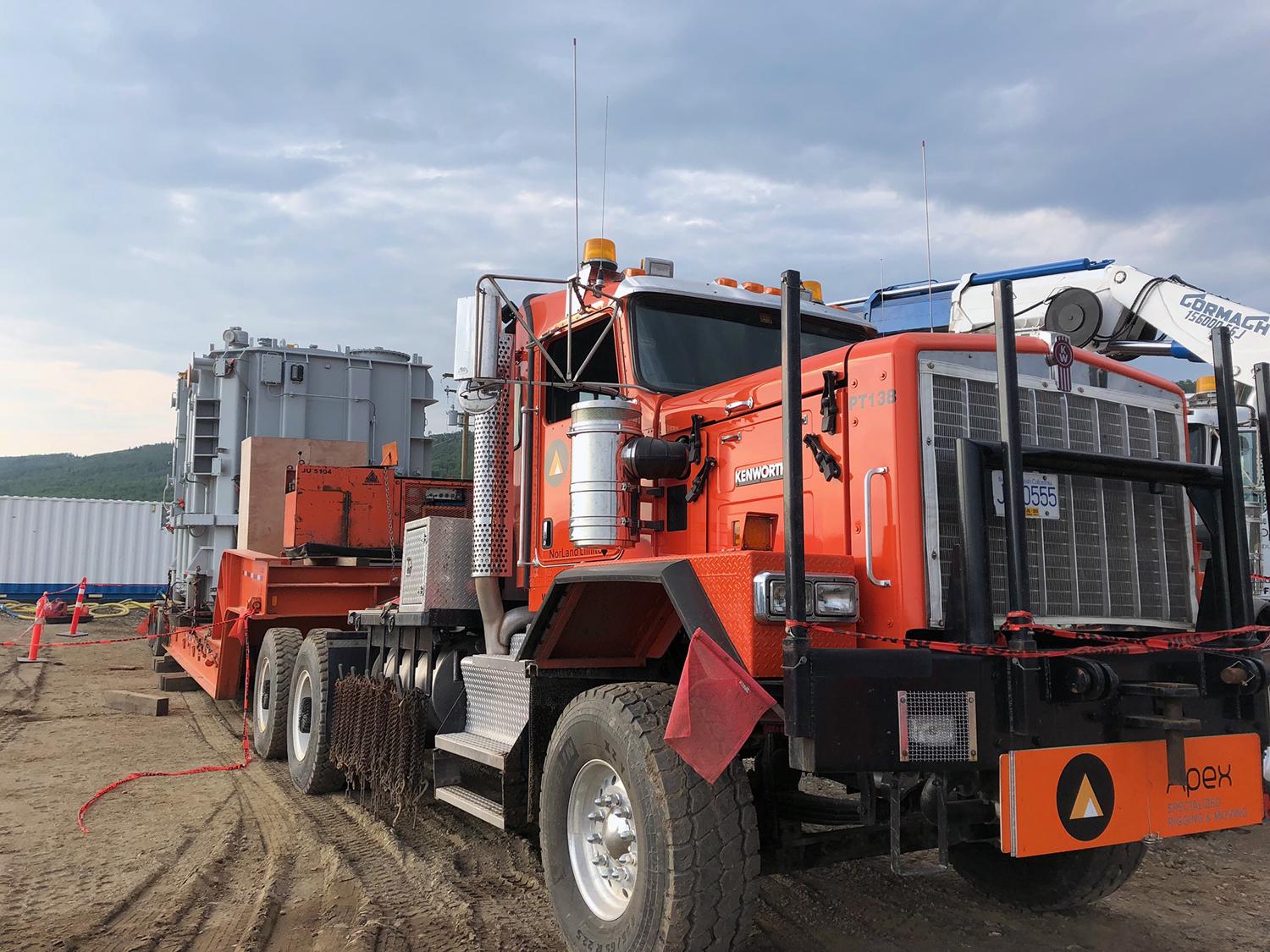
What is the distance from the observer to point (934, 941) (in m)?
4.05

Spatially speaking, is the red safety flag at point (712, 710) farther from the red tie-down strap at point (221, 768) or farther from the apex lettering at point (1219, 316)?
the apex lettering at point (1219, 316)

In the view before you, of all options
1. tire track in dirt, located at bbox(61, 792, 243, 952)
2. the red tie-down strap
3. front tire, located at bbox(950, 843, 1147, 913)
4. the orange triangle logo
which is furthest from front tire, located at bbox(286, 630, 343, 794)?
the orange triangle logo

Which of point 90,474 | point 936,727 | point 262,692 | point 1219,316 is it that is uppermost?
point 90,474

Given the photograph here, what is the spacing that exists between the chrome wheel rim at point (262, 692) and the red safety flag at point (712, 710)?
5792mm

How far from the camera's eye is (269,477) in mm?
11781

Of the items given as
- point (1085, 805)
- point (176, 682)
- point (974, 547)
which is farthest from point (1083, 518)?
point (176, 682)

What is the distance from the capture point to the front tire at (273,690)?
775 centimetres

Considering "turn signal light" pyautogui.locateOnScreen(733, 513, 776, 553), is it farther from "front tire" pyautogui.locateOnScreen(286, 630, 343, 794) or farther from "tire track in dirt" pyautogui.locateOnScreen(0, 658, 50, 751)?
"tire track in dirt" pyautogui.locateOnScreen(0, 658, 50, 751)

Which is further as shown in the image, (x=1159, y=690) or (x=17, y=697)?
(x=17, y=697)

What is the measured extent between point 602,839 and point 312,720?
3976mm

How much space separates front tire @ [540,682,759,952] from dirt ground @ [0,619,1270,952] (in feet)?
1.64

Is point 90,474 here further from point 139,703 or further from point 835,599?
point 835,599

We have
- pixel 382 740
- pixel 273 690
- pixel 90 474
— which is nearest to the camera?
pixel 382 740

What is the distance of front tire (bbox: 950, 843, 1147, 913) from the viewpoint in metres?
4.18
